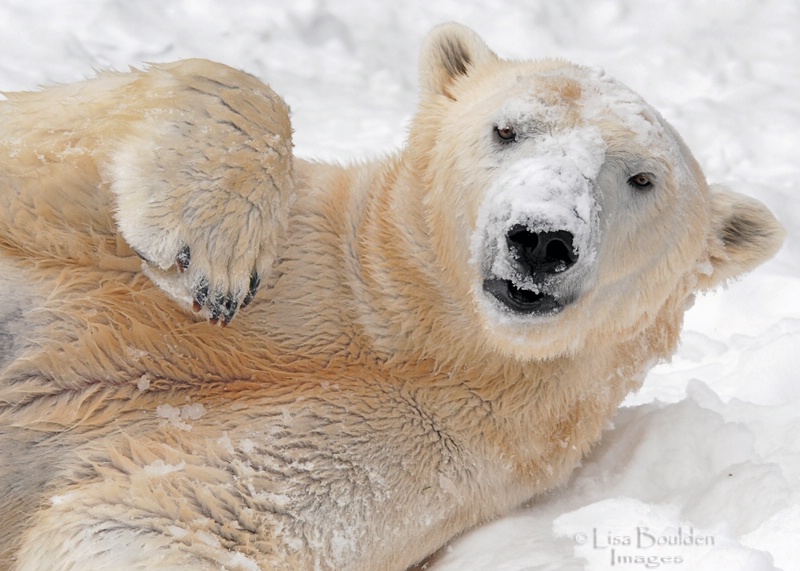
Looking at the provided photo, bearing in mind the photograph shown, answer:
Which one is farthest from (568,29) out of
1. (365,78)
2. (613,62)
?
(365,78)

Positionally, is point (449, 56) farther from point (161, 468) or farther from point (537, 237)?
point (161, 468)

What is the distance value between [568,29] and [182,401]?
495cm

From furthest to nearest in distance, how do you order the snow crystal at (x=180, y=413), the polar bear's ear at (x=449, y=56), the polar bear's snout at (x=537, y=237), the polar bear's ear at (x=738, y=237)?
the polar bear's ear at (x=449, y=56) → the polar bear's ear at (x=738, y=237) → the snow crystal at (x=180, y=413) → the polar bear's snout at (x=537, y=237)

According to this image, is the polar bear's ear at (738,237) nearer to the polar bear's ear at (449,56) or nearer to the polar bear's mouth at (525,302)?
the polar bear's mouth at (525,302)

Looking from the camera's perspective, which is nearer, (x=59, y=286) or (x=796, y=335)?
(x=59, y=286)

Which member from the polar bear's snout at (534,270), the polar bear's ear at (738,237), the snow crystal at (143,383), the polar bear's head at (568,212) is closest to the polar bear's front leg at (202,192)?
the snow crystal at (143,383)

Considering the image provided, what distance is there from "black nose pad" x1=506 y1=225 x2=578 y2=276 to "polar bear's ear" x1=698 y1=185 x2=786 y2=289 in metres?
0.78

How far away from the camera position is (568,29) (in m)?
6.57

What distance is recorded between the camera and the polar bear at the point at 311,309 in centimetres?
232

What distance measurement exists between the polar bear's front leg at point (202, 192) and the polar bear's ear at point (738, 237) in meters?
1.35

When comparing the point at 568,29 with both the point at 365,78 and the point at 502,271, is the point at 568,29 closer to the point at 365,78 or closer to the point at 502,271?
the point at 365,78

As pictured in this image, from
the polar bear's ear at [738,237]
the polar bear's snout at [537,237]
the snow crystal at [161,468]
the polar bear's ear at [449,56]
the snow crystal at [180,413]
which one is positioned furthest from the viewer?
the polar bear's ear at [449,56]

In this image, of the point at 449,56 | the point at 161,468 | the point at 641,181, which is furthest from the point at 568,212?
the point at 161,468

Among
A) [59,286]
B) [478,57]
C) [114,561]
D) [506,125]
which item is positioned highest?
[478,57]
